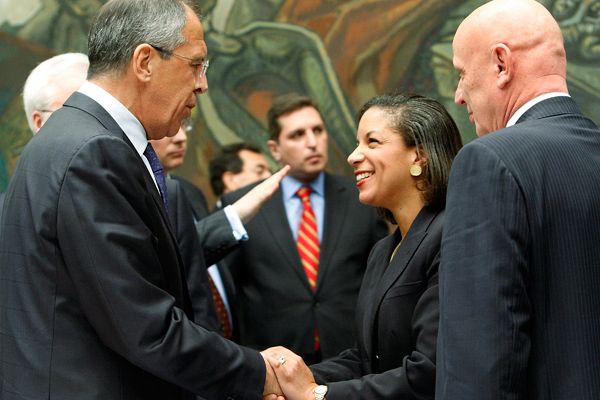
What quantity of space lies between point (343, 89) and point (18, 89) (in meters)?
2.70

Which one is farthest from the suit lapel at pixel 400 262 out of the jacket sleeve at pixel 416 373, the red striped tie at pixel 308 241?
the red striped tie at pixel 308 241

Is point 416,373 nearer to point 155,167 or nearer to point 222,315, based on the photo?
point 155,167

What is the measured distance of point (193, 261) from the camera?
4312mm

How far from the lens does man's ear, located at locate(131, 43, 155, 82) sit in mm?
3201

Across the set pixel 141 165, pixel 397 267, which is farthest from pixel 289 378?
pixel 141 165

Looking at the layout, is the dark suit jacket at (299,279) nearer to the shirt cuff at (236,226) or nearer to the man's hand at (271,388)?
the shirt cuff at (236,226)

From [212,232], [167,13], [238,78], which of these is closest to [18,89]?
[238,78]

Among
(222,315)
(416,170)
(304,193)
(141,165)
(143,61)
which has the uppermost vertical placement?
(143,61)

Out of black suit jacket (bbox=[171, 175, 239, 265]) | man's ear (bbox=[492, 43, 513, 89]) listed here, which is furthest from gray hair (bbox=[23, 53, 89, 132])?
man's ear (bbox=[492, 43, 513, 89])

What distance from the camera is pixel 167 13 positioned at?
10.8ft

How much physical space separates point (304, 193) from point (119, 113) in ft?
10.1

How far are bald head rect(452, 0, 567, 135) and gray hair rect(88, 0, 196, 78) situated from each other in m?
0.98

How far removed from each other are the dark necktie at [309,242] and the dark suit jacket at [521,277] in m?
3.22

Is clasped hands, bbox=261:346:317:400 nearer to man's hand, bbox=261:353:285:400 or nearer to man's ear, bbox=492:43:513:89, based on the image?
man's hand, bbox=261:353:285:400
